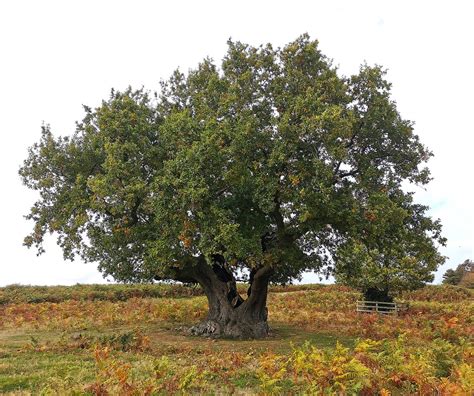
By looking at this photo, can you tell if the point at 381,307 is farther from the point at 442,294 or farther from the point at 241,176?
the point at 241,176

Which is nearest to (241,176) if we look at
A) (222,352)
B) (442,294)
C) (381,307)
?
(222,352)

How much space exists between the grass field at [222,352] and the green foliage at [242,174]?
4.12 meters

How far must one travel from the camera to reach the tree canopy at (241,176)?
2062 centimetres

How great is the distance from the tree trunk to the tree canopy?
5.6 inches

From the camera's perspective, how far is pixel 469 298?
52219 millimetres

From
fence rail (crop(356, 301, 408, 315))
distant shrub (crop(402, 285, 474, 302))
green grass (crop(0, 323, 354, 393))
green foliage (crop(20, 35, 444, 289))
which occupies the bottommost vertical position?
green grass (crop(0, 323, 354, 393))

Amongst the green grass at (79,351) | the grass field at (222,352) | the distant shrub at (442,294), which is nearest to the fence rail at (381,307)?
the grass field at (222,352)

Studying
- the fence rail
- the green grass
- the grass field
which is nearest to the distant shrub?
the grass field

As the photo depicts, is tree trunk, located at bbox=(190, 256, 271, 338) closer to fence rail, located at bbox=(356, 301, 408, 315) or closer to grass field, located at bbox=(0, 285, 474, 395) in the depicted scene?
grass field, located at bbox=(0, 285, 474, 395)

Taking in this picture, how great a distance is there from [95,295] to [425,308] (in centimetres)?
3295

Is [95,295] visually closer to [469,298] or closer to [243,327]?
[243,327]

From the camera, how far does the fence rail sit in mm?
39375

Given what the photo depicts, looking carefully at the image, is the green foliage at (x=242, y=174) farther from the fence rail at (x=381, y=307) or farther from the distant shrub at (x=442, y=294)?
the distant shrub at (x=442, y=294)

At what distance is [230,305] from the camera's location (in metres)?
26.3
